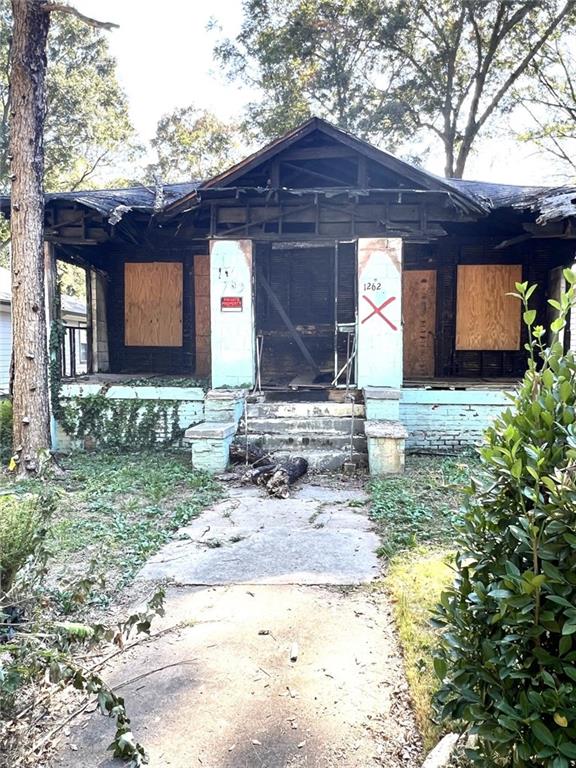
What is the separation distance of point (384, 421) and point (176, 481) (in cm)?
303

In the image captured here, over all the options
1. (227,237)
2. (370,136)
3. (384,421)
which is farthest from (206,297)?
(370,136)

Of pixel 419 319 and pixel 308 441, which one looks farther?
pixel 419 319

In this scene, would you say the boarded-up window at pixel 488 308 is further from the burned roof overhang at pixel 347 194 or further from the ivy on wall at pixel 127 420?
the ivy on wall at pixel 127 420

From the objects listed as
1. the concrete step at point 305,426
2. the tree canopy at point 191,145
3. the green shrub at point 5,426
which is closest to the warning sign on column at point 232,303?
the concrete step at point 305,426

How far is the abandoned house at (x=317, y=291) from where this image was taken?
7992 millimetres

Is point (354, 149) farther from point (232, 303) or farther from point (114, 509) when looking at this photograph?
point (114, 509)

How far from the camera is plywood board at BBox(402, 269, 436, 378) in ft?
35.7

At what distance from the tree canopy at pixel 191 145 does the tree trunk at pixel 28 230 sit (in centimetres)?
1721

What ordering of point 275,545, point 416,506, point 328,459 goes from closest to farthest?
point 275,545
point 416,506
point 328,459

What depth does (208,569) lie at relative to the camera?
4102mm

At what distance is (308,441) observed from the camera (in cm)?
772

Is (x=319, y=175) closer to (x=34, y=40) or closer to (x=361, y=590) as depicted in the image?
(x=34, y=40)

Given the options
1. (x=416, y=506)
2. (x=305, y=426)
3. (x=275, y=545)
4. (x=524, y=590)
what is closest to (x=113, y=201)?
(x=305, y=426)

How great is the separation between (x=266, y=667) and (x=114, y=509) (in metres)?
3.24
